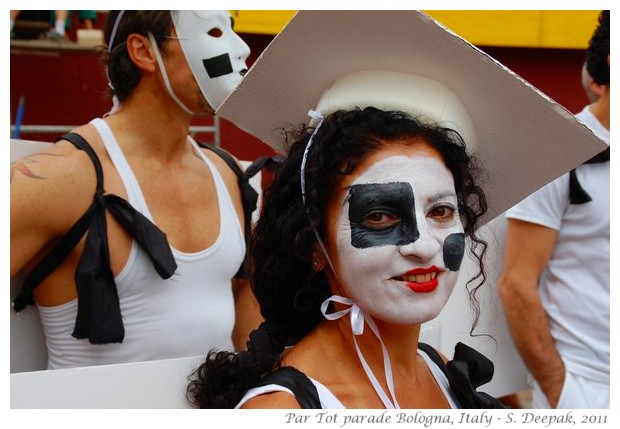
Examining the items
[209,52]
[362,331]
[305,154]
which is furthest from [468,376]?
[209,52]

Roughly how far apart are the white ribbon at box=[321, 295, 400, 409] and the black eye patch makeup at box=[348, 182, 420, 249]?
14 cm

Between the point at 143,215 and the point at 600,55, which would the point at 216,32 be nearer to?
the point at 143,215

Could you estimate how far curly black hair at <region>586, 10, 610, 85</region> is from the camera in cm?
338

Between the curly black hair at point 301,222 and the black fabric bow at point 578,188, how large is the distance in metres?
1.27

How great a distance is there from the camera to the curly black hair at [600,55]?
11.1 feet

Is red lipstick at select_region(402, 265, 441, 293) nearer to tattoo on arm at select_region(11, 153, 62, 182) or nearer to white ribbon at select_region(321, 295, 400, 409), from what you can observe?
white ribbon at select_region(321, 295, 400, 409)

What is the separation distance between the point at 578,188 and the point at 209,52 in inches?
56.9

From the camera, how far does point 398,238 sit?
1646 millimetres

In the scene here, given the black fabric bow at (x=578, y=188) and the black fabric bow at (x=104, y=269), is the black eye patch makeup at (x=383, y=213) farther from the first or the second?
the black fabric bow at (x=578, y=188)

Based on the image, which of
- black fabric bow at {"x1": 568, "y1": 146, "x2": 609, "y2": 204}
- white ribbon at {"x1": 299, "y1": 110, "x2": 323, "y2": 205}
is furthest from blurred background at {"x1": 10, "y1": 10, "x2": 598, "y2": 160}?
white ribbon at {"x1": 299, "y1": 110, "x2": 323, "y2": 205}

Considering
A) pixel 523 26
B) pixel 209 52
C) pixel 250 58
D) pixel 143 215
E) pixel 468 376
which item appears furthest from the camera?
pixel 523 26

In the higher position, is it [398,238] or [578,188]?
[398,238]

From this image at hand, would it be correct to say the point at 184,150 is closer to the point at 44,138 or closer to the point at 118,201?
the point at 118,201

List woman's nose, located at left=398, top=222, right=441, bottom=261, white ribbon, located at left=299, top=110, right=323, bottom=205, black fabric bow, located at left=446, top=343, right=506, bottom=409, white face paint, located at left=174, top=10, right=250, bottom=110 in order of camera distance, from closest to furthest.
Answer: woman's nose, located at left=398, top=222, right=441, bottom=261, white ribbon, located at left=299, top=110, right=323, bottom=205, black fabric bow, located at left=446, top=343, right=506, bottom=409, white face paint, located at left=174, top=10, right=250, bottom=110
